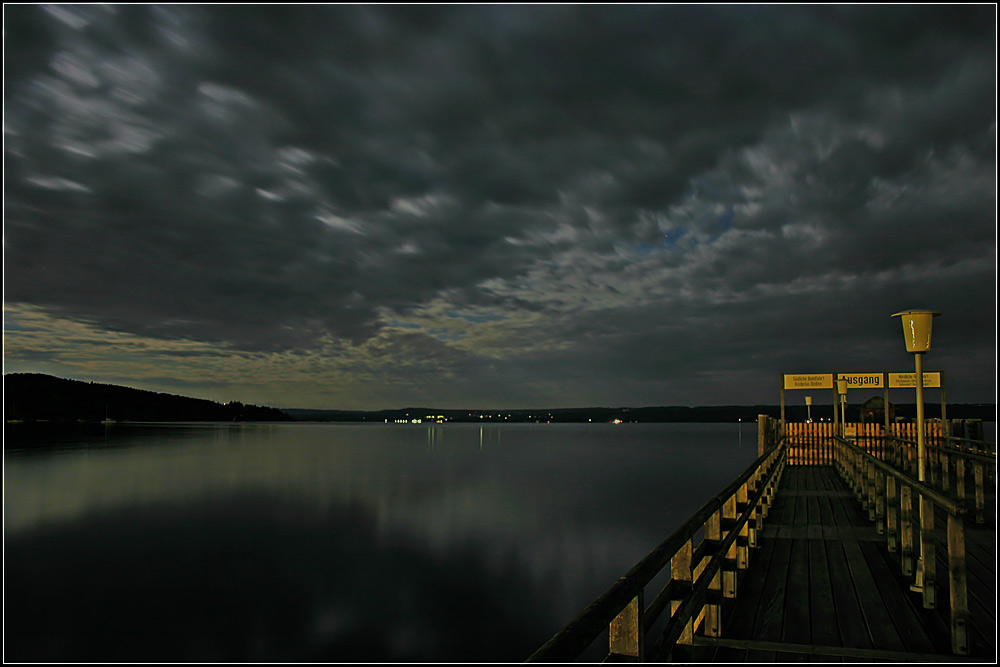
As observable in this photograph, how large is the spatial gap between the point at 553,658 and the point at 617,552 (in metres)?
18.3

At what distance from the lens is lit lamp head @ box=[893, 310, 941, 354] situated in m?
7.57

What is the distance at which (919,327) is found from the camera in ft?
25.1

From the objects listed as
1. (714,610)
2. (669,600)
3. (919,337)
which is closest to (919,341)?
(919,337)

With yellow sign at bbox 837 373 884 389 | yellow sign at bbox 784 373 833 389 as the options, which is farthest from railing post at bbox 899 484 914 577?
yellow sign at bbox 837 373 884 389

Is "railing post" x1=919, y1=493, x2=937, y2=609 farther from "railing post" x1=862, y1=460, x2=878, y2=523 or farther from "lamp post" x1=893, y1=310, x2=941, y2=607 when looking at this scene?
"railing post" x1=862, y1=460, x2=878, y2=523

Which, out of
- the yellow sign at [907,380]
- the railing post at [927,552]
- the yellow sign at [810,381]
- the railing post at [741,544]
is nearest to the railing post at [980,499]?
the railing post at [741,544]

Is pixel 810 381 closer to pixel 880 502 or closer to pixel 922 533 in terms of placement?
pixel 880 502

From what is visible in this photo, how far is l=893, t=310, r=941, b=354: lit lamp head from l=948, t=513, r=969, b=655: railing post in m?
4.13

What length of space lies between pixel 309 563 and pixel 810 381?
1948 centimetres

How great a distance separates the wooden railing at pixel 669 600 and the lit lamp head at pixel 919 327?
10.6ft

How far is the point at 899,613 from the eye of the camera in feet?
16.9

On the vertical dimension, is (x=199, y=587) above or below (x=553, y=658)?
below

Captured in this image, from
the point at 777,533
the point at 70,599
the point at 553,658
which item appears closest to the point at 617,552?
the point at 777,533

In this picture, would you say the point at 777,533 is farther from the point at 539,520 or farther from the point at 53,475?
the point at 53,475
